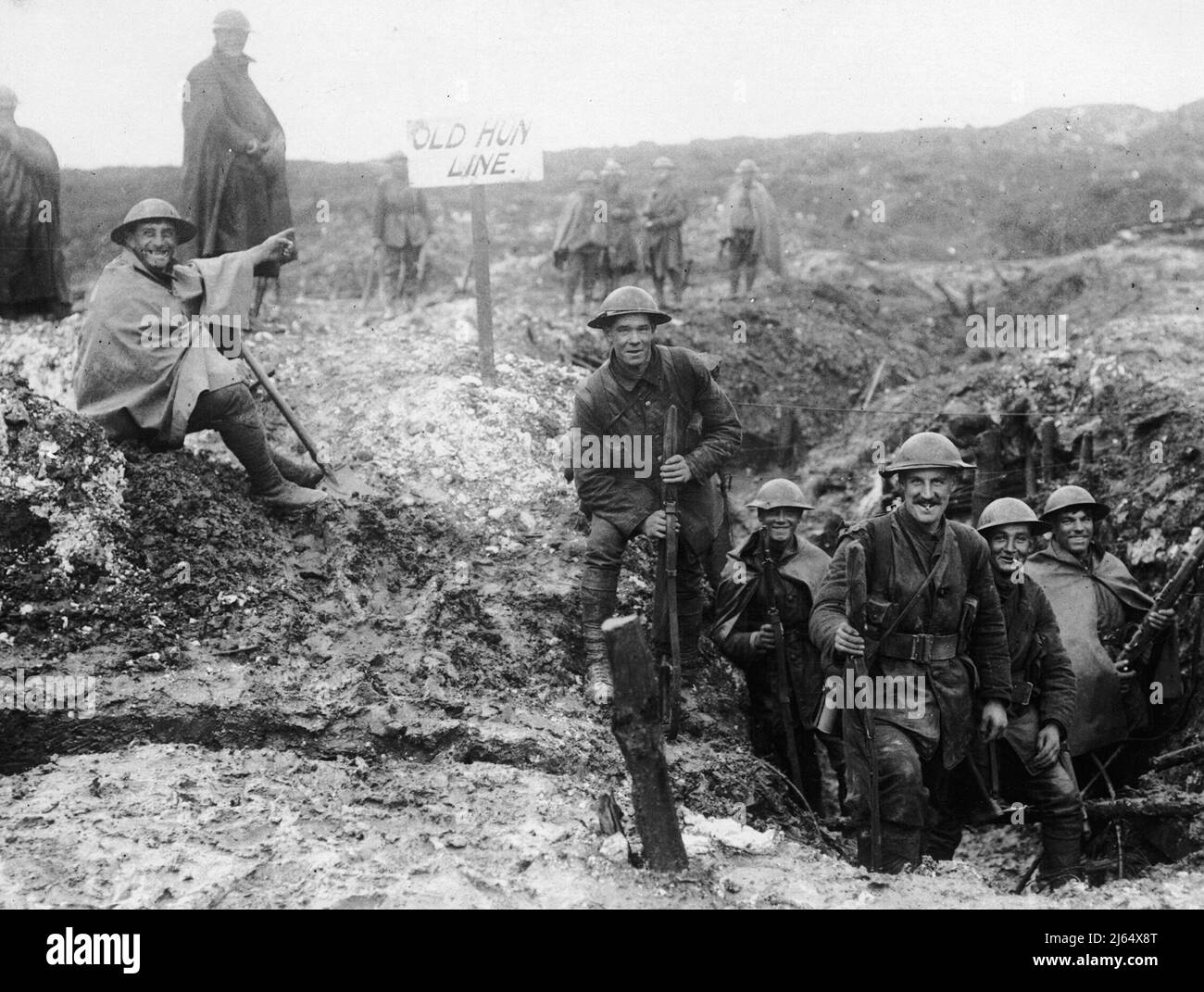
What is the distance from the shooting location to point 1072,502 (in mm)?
7273

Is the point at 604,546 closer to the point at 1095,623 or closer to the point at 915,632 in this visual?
the point at 915,632

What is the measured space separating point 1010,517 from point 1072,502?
0.92 metres

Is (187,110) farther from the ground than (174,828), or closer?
farther from the ground

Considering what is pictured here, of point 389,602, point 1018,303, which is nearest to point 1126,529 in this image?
point 389,602

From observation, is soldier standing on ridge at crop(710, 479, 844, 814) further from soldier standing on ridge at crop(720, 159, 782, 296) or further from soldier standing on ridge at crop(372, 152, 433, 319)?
soldier standing on ridge at crop(720, 159, 782, 296)

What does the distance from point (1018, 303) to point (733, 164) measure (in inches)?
566

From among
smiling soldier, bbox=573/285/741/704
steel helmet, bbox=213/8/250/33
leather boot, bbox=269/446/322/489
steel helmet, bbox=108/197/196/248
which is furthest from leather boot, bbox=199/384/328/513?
steel helmet, bbox=213/8/250/33

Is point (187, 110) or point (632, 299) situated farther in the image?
point (187, 110)

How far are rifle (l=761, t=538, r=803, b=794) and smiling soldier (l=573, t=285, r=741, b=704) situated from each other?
59 centimetres

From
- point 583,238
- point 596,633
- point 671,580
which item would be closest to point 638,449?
point 671,580

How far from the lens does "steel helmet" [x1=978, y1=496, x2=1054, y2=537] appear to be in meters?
6.59

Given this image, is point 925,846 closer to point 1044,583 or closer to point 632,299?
point 1044,583

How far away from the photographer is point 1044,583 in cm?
737

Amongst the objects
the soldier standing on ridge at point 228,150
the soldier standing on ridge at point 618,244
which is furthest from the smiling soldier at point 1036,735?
the soldier standing on ridge at point 618,244
